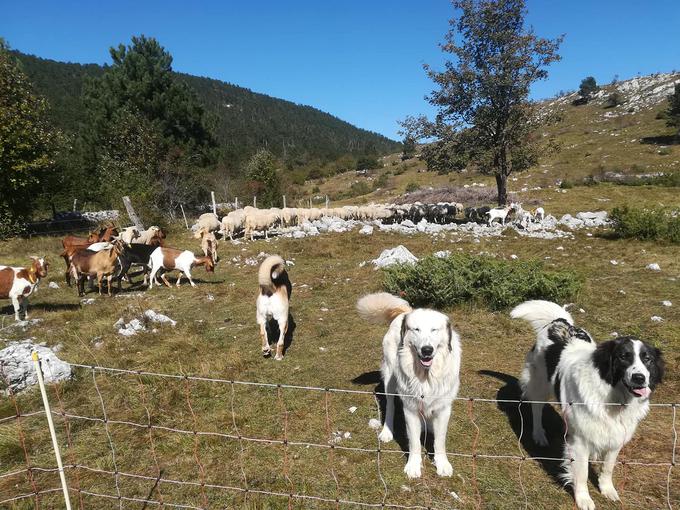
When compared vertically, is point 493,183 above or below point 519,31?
below

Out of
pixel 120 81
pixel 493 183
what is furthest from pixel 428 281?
pixel 493 183

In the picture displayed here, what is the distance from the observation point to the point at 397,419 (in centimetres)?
454

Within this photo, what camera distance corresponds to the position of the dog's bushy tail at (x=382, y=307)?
173 inches

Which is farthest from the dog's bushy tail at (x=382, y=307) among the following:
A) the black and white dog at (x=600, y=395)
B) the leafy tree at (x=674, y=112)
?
→ the leafy tree at (x=674, y=112)

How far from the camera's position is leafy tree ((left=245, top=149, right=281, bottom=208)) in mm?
34531

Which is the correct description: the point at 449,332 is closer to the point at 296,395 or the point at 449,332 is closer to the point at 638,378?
the point at 638,378

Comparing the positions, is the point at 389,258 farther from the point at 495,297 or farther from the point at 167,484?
the point at 167,484

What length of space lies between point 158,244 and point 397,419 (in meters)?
11.0

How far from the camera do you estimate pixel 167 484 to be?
3.58m

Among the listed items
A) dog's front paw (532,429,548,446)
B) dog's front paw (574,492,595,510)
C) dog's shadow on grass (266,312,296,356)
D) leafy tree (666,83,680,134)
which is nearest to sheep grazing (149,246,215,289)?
dog's shadow on grass (266,312,296,356)

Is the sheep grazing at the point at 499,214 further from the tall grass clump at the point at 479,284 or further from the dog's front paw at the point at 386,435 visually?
the dog's front paw at the point at 386,435

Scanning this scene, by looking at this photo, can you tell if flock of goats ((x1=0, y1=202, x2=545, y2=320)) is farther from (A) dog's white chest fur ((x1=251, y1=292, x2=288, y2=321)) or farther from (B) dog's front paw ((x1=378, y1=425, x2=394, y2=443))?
(B) dog's front paw ((x1=378, y1=425, x2=394, y2=443))

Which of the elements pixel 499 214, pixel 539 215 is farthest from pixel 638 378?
pixel 539 215

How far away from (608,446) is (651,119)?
211ft
